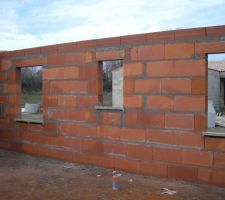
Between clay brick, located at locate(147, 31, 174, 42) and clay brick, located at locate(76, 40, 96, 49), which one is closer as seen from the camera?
clay brick, located at locate(147, 31, 174, 42)

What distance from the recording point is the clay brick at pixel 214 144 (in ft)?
18.5

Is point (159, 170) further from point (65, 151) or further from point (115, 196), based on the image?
point (65, 151)

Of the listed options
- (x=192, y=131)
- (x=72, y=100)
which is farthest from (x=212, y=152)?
(x=72, y=100)

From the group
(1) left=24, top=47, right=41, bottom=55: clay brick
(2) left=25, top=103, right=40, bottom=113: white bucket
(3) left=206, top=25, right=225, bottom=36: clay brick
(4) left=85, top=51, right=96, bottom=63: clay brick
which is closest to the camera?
(3) left=206, top=25, right=225, bottom=36: clay brick

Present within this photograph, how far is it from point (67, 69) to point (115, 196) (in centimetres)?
326

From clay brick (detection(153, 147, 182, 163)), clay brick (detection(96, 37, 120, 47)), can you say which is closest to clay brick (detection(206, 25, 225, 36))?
clay brick (detection(96, 37, 120, 47))

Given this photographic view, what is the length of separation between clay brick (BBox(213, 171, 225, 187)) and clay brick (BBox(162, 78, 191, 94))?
1.40 metres

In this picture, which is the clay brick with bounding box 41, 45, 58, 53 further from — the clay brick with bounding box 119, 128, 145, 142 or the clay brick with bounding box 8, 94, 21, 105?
the clay brick with bounding box 119, 128, 145, 142

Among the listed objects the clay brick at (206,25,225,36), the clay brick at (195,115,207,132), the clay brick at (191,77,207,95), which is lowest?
the clay brick at (195,115,207,132)

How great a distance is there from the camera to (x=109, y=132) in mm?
6953

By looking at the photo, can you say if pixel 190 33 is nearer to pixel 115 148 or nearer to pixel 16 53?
pixel 115 148

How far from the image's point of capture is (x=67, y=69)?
759cm

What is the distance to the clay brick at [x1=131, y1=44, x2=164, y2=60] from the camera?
6176mm

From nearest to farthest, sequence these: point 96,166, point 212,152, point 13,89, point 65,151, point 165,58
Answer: point 212,152, point 165,58, point 96,166, point 65,151, point 13,89
